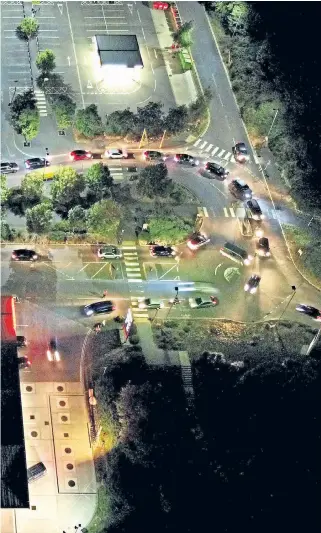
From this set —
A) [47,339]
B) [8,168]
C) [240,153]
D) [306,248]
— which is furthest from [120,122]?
[47,339]

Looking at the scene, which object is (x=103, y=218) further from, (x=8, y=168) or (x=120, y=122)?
(x=120, y=122)

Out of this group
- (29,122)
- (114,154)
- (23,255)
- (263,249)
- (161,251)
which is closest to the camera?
(23,255)

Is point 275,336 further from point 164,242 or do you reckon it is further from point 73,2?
point 73,2

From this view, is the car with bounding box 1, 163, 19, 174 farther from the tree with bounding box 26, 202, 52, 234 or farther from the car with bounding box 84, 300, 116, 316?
the car with bounding box 84, 300, 116, 316

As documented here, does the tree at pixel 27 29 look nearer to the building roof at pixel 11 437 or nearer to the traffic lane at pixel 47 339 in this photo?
the traffic lane at pixel 47 339

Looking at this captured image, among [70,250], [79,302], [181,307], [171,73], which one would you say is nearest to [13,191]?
[70,250]

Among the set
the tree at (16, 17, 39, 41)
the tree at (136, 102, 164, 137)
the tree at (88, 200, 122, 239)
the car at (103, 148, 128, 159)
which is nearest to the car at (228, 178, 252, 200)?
the tree at (136, 102, 164, 137)
